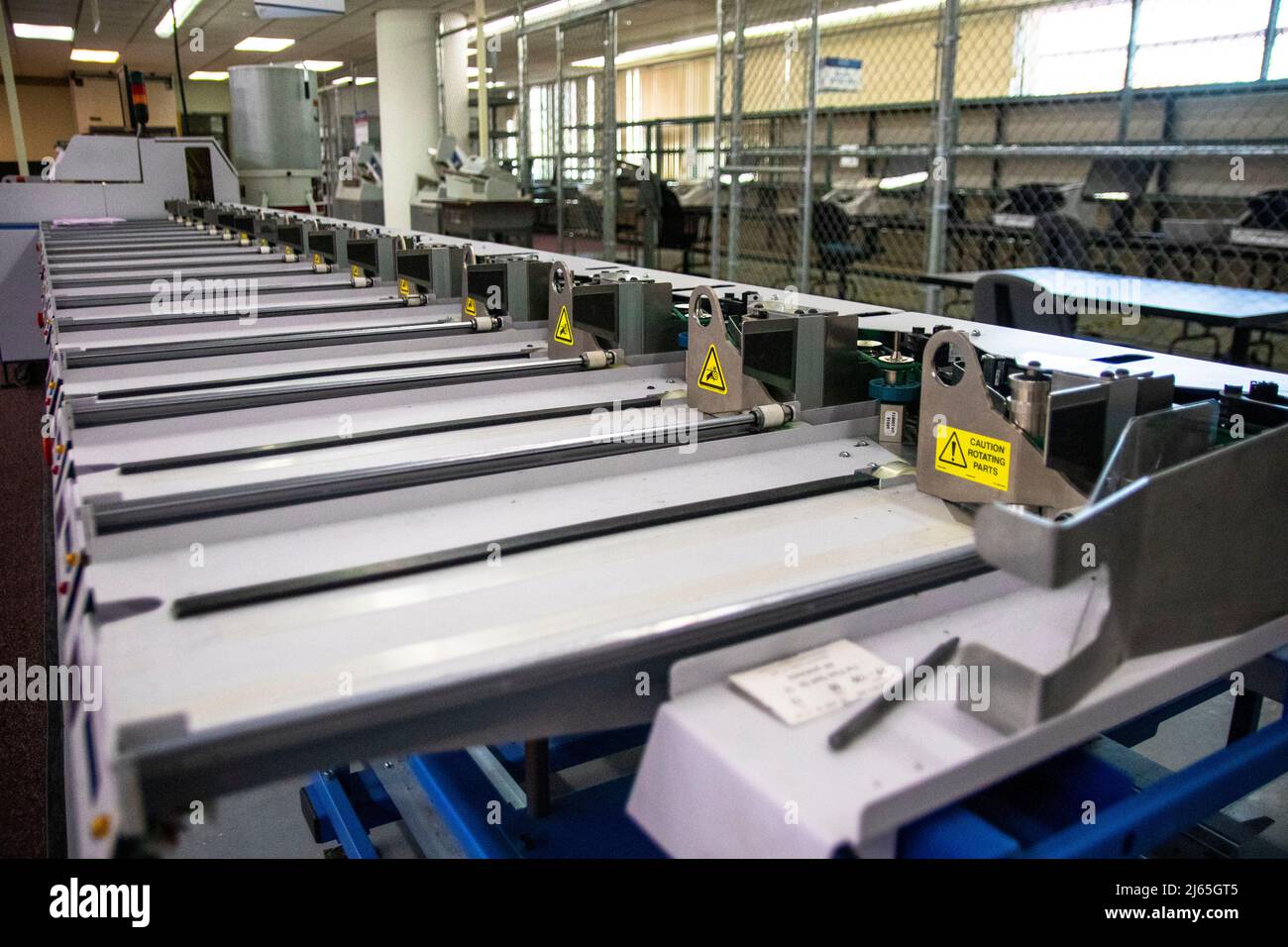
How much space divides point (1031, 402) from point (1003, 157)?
6.47 m

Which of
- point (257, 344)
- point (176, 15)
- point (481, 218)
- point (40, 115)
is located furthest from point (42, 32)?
point (257, 344)

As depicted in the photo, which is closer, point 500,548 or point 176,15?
point 500,548

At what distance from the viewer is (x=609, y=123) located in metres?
6.12

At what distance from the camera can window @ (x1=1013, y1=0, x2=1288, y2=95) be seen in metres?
5.52

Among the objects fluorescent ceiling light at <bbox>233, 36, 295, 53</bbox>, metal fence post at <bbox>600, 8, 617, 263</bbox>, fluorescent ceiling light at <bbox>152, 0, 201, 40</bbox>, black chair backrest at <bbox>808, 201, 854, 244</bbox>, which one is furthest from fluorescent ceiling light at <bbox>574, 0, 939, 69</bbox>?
fluorescent ceiling light at <bbox>152, 0, 201, 40</bbox>

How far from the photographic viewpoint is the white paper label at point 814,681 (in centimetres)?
84

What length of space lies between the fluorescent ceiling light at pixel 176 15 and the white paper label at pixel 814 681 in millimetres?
→ 9934

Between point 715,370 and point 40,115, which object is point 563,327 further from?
point 40,115

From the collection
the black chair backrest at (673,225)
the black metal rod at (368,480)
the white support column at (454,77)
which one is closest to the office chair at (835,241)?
the black chair backrest at (673,225)

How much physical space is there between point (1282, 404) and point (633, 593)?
2.59 ft

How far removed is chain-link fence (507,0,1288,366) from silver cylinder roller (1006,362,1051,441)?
7.67 feet

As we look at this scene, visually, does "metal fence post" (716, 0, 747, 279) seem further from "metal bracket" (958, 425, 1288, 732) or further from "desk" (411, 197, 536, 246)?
"metal bracket" (958, 425, 1288, 732)

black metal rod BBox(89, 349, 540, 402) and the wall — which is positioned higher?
the wall

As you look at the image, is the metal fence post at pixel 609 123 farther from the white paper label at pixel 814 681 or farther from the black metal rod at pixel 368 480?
the white paper label at pixel 814 681
